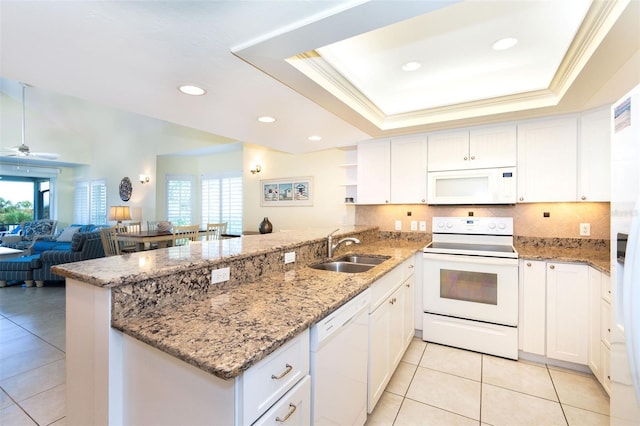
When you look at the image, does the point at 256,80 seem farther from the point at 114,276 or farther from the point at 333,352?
the point at 333,352

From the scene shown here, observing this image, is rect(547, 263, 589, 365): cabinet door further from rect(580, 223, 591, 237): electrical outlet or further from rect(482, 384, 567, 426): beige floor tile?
rect(580, 223, 591, 237): electrical outlet

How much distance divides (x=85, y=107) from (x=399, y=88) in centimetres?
710

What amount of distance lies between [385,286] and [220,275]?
3.68 feet

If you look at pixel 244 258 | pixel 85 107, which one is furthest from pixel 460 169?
pixel 85 107

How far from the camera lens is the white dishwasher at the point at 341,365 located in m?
1.21

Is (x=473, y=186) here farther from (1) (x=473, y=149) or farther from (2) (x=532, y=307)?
(2) (x=532, y=307)

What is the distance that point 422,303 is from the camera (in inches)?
114

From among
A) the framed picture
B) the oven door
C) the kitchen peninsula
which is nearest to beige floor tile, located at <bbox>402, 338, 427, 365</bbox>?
the oven door

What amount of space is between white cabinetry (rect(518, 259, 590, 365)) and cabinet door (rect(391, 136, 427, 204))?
1.22m

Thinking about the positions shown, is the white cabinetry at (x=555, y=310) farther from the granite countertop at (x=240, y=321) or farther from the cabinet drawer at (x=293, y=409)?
the cabinet drawer at (x=293, y=409)

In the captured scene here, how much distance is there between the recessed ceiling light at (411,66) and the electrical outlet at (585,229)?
2249mm

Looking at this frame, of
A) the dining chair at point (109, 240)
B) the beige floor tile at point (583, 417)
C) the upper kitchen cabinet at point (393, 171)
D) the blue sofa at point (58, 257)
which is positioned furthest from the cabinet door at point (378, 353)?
the blue sofa at point (58, 257)

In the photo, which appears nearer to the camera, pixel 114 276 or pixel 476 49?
pixel 114 276

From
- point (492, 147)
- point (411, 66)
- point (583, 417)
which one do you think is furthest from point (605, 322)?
point (411, 66)
